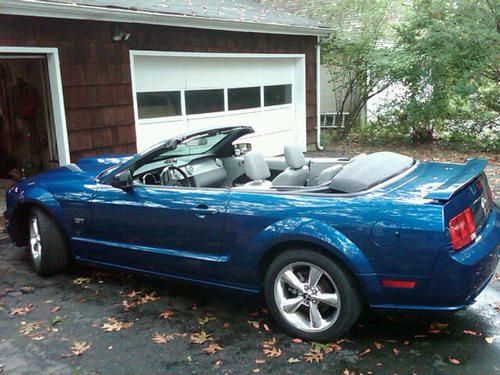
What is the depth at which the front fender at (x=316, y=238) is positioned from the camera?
320cm

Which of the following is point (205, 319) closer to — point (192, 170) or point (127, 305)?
point (127, 305)

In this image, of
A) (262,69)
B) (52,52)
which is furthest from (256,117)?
(52,52)

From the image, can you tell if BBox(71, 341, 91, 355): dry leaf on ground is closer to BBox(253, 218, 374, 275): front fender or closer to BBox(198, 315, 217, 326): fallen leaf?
BBox(198, 315, 217, 326): fallen leaf

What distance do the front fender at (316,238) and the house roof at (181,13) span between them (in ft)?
15.8

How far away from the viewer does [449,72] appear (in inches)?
500

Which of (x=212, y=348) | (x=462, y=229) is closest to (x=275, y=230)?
(x=212, y=348)

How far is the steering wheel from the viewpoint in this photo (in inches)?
177

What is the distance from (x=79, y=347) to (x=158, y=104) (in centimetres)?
600

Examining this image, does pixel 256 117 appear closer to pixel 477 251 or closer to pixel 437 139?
pixel 437 139

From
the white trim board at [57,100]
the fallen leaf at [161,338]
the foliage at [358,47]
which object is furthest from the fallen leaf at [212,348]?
the foliage at [358,47]

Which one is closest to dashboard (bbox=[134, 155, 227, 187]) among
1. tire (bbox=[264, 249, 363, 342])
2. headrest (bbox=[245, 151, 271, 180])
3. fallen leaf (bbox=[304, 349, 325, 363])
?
headrest (bbox=[245, 151, 271, 180])

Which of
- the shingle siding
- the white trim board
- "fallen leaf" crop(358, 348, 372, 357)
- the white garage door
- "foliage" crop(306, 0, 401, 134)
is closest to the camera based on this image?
"fallen leaf" crop(358, 348, 372, 357)

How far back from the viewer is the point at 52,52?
7.09 metres

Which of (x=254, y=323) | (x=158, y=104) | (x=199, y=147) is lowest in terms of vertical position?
(x=254, y=323)
